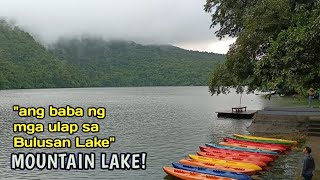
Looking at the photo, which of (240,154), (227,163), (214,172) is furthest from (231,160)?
(214,172)

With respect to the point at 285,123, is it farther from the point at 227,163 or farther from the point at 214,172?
the point at 214,172

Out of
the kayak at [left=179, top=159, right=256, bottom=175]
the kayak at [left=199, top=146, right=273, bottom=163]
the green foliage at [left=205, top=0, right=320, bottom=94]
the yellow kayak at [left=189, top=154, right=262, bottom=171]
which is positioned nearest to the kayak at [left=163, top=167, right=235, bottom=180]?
the kayak at [left=179, top=159, right=256, bottom=175]

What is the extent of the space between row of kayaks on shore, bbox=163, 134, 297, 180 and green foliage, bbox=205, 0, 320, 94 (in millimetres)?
4402

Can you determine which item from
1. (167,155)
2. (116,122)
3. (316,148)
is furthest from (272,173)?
(116,122)

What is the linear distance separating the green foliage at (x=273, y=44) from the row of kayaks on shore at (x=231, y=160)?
4.40 m

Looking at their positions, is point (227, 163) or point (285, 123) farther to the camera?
point (285, 123)

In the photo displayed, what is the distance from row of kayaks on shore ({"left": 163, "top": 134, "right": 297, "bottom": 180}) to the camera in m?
20.1

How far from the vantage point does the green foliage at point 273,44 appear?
17.3m

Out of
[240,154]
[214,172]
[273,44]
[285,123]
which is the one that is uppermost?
[273,44]

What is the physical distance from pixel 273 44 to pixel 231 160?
807 centimetres

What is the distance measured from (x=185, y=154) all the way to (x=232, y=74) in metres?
13.0

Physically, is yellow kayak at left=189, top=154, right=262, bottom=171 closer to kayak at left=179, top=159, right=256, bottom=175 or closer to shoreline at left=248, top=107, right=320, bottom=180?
kayak at left=179, top=159, right=256, bottom=175

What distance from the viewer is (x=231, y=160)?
23.2 m

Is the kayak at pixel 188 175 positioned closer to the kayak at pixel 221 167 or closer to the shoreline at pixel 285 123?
the kayak at pixel 221 167
